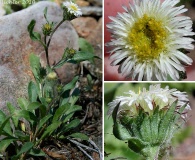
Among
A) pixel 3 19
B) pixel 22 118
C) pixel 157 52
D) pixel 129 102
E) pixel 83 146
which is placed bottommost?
pixel 83 146

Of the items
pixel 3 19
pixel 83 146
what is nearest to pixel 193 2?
pixel 83 146

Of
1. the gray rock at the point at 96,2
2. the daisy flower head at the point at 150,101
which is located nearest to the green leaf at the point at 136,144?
the daisy flower head at the point at 150,101

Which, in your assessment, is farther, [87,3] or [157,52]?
[87,3]

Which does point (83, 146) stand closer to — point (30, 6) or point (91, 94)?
point (91, 94)

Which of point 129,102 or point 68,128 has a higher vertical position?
point 129,102

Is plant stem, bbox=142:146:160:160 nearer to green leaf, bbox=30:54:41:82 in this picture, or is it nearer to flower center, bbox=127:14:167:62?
flower center, bbox=127:14:167:62
